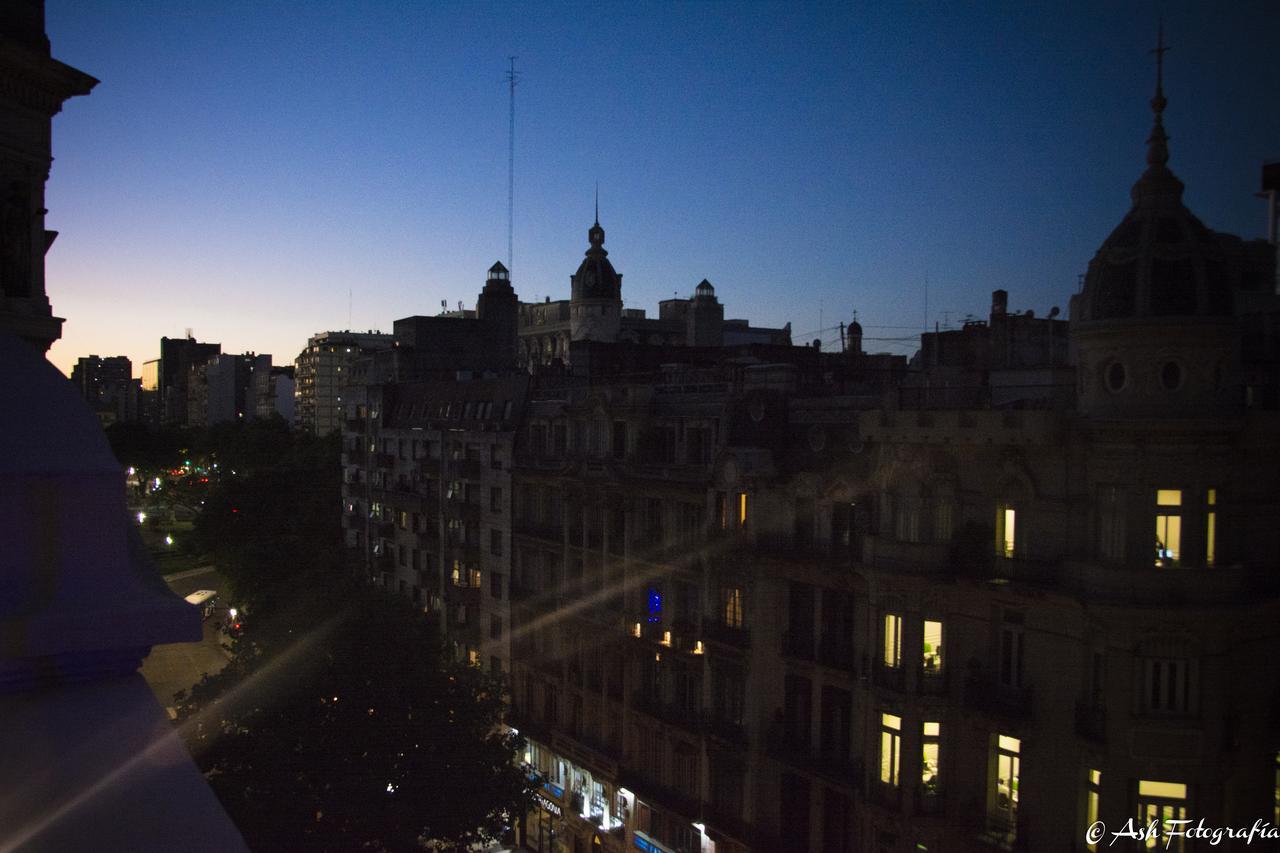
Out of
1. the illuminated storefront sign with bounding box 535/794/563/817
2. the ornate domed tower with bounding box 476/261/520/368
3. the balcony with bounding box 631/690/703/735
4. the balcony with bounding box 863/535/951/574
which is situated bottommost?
the illuminated storefront sign with bounding box 535/794/563/817

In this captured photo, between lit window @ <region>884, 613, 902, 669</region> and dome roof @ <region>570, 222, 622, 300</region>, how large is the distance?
9103cm

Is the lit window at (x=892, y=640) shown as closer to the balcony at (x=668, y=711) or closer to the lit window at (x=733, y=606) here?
the lit window at (x=733, y=606)

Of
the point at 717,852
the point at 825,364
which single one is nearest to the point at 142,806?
the point at 717,852

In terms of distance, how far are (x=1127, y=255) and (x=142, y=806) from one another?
81.0ft

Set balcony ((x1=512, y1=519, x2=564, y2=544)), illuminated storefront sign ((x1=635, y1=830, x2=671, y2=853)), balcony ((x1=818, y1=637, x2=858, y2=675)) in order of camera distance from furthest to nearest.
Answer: balcony ((x1=512, y1=519, x2=564, y2=544)) → illuminated storefront sign ((x1=635, y1=830, x2=671, y2=853)) → balcony ((x1=818, y1=637, x2=858, y2=675))

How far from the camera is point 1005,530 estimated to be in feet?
82.9

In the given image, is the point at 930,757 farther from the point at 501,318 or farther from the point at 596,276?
the point at 596,276

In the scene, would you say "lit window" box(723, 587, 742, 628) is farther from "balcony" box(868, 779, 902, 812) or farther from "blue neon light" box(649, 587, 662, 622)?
"balcony" box(868, 779, 902, 812)

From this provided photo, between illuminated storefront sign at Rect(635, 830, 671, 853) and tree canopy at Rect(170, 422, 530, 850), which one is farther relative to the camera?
illuminated storefront sign at Rect(635, 830, 671, 853)

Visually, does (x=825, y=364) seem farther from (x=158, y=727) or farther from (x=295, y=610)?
(x=158, y=727)

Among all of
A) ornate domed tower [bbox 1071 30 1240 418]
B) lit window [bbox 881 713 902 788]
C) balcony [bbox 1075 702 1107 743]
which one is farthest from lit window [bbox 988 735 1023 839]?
A: ornate domed tower [bbox 1071 30 1240 418]

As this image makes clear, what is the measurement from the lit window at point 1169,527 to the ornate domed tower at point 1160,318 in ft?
6.29

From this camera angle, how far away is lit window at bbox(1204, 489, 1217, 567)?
22172 mm

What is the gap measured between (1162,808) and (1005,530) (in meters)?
7.17
